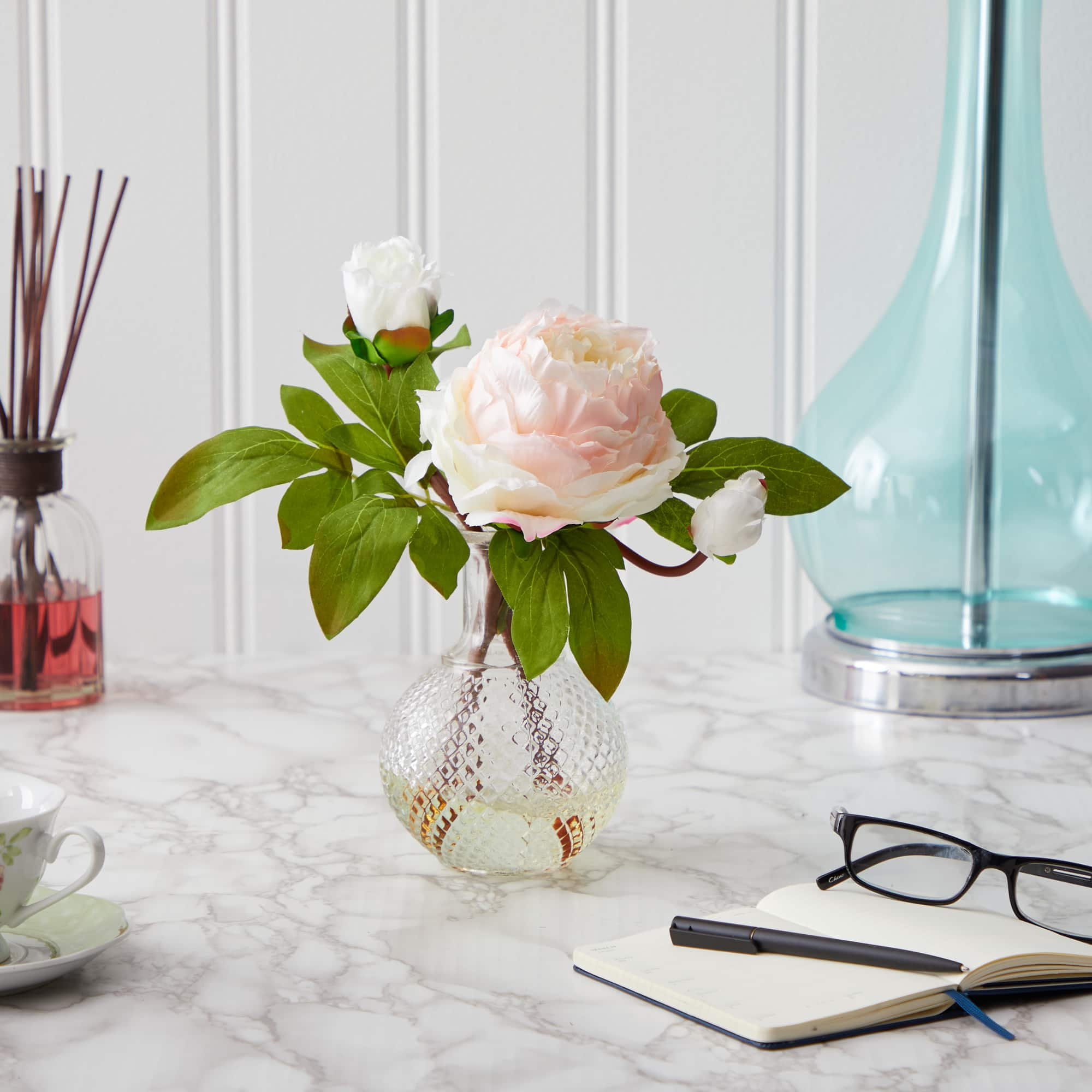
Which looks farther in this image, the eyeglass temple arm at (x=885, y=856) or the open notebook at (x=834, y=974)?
the eyeglass temple arm at (x=885, y=856)

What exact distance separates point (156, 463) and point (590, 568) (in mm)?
758

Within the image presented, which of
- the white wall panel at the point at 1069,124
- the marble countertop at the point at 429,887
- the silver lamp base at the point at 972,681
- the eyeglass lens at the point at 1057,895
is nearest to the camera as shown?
the marble countertop at the point at 429,887

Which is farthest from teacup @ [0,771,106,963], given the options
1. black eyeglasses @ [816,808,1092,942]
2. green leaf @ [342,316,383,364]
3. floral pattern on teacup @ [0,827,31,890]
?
black eyeglasses @ [816,808,1092,942]

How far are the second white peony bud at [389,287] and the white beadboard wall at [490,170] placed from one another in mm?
624

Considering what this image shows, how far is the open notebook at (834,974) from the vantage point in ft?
1.79

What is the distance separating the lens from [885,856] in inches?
26.8

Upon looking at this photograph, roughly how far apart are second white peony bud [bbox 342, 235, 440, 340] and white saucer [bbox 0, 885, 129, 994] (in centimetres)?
29

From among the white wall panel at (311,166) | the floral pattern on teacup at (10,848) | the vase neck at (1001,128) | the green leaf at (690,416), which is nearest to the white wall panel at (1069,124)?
the vase neck at (1001,128)

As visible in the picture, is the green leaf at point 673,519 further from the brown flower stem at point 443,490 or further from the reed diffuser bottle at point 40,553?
the reed diffuser bottle at point 40,553

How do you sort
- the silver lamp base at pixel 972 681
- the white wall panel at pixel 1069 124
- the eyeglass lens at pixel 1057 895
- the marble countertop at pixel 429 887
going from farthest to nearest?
the white wall panel at pixel 1069 124, the silver lamp base at pixel 972 681, the eyeglass lens at pixel 1057 895, the marble countertop at pixel 429 887

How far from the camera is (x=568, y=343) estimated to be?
62 cm

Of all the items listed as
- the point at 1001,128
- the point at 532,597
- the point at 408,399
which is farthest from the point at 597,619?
the point at 1001,128

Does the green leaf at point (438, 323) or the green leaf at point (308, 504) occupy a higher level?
the green leaf at point (438, 323)

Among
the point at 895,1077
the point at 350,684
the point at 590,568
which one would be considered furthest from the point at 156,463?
the point at 895,1077
